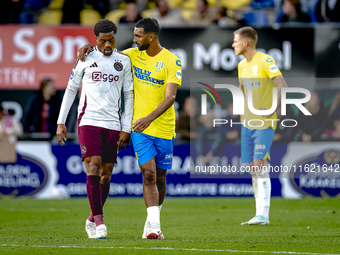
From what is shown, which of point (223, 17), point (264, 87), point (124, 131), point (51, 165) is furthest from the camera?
point (223, 17)

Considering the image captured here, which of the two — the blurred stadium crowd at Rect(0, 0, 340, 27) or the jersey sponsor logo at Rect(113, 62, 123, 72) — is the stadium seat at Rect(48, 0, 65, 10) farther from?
the jersey sponsor logo at Rect(113, 62, 123, 72)

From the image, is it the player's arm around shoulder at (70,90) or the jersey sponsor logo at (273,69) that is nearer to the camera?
Result: the player's arm around shoulder at (70,90)

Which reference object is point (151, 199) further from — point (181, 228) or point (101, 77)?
point (181, 228)

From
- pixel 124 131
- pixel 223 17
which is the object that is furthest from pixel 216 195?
pixel 124 131

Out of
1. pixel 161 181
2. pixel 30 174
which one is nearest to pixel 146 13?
pixel 30 174

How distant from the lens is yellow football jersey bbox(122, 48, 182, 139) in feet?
20.2

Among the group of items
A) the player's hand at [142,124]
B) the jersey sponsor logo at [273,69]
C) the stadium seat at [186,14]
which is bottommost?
the player's hand at [142,124]

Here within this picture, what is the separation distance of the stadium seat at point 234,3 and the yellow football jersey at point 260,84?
8.22 meters

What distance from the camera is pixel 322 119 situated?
1262 centimetres

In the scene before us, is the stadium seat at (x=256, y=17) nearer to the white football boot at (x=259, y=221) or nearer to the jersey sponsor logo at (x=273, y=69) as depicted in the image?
the jersey sponsor logo at (x=273, y=69)

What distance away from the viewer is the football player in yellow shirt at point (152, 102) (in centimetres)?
Answer: 607

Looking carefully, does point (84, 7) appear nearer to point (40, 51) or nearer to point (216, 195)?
point (40, 51)

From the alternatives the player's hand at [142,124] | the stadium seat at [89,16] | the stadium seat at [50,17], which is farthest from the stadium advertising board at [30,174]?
the player's hand at [142,124]

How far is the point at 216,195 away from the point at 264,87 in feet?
16.7
